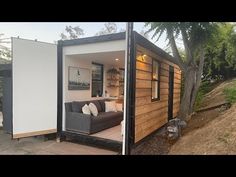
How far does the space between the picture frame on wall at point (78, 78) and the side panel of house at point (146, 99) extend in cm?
178

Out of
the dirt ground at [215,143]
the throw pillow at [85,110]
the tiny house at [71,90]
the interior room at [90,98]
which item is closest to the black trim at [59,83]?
the tiny house at [71,90]

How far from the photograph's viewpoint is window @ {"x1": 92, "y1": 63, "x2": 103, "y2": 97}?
6.23 m

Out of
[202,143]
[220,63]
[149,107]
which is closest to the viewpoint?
[202,143]

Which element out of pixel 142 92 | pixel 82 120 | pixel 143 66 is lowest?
pixel 82 120

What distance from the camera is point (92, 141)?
4.39 metres

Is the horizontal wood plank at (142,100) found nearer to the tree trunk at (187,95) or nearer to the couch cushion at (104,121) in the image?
the couch cushion at (104,121)

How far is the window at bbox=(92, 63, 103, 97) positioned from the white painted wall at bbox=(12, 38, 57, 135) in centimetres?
169

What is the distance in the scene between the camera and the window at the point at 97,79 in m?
6.23

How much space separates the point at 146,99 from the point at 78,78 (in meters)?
1.89

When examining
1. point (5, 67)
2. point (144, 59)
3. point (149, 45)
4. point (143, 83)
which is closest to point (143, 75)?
point (143, 83)

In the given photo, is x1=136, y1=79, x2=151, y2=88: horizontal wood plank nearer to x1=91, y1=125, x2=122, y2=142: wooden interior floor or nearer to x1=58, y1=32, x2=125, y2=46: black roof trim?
x1=58, y1=32, x2=125, y2=46: black roof trim

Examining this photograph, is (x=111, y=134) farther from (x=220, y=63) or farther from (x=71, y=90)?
(x=220, y=63)

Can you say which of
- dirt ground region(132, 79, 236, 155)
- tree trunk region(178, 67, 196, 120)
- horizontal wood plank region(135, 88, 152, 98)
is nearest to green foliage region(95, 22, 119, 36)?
horizontal wood plank region(135, 88, 152, 98)
